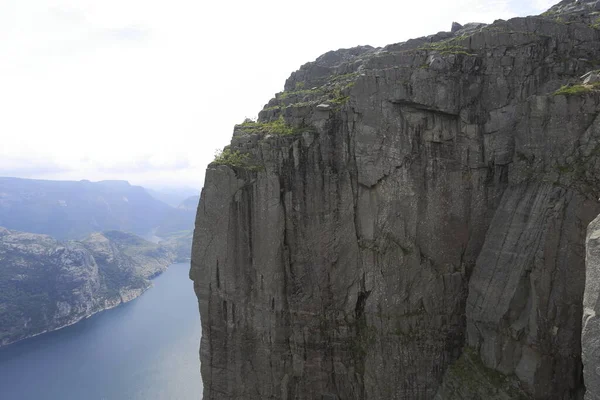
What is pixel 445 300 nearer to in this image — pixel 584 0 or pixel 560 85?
pixel 560 85

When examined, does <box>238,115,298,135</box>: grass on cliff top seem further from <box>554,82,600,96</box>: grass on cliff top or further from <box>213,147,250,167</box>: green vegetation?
<box>554,82,600,96</box>: grass on cliff top

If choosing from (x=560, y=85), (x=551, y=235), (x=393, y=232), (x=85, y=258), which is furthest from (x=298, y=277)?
(x=85, y=258)

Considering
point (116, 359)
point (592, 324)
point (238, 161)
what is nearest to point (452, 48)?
point (238, 161)

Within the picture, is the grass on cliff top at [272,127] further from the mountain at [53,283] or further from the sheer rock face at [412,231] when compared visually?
the mountain at [53,283]

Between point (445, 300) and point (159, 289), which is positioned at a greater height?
point (445, 300)

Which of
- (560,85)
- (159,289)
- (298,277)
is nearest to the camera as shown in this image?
(560,85)

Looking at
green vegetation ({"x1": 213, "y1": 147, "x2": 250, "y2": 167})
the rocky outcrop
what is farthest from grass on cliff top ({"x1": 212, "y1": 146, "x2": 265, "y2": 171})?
the rocky outcrop

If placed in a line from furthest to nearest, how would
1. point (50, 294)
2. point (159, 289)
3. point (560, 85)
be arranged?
point (159, 289) → point (50, 294) → point (560, 85)
